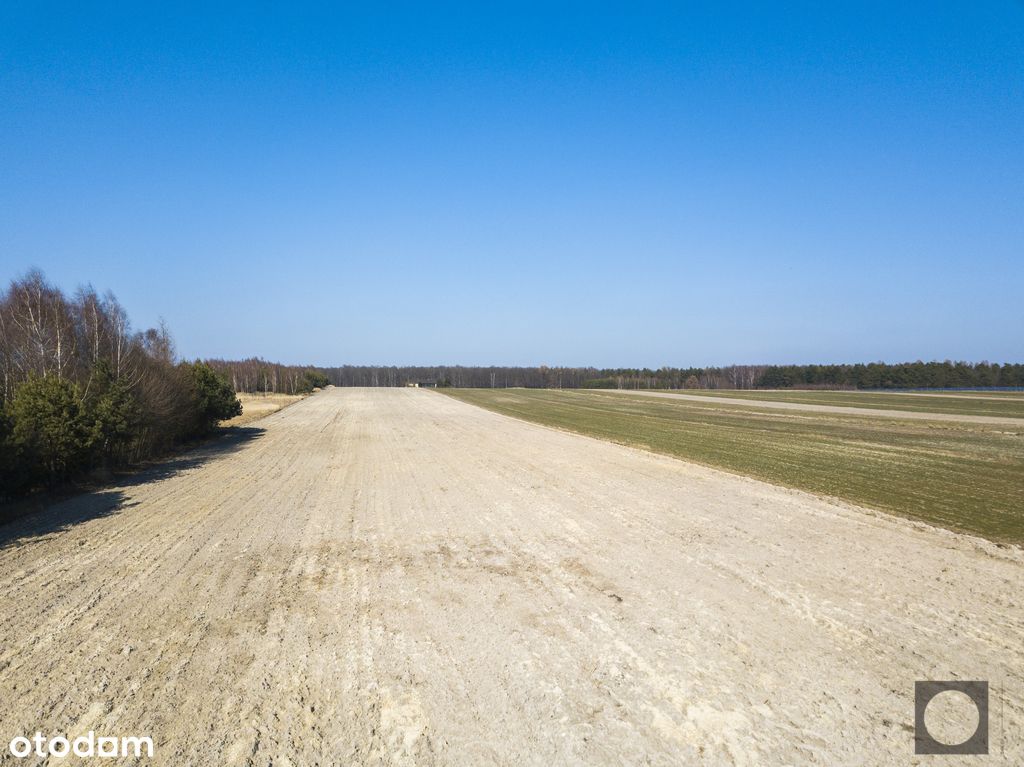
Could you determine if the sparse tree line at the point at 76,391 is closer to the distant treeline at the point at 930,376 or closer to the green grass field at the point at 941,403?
the green grass field at the point at 941,403

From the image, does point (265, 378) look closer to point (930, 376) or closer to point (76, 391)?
point (76, 391)

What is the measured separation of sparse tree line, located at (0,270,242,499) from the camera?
1138cm

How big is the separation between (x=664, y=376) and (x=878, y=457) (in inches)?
4241

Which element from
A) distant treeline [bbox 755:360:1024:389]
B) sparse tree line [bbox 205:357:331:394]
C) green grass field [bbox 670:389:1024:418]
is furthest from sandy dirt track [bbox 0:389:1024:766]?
distant treeline [bbox 755:360:1024:389]

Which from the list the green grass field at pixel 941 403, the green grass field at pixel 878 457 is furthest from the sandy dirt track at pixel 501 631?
the green grass field at pixel 941 403

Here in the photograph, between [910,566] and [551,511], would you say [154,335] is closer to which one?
[551,511]

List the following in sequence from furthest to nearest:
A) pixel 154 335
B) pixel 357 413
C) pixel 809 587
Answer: pixel 357 413 < pixel 154 335 < pixel 809 587

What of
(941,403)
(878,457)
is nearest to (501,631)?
(878,457)

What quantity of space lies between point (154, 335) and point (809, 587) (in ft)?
73.4

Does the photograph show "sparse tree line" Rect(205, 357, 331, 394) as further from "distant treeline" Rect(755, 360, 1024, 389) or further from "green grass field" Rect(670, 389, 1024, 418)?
"distant treeline" Rect(755, 360, 1024, 389)

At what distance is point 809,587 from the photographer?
21.4 feet

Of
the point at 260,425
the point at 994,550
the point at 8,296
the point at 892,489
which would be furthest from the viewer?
the point at 260,425

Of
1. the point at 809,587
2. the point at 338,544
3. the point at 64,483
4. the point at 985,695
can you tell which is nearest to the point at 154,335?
the point at 64,483

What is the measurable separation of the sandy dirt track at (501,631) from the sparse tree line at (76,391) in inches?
87.1
